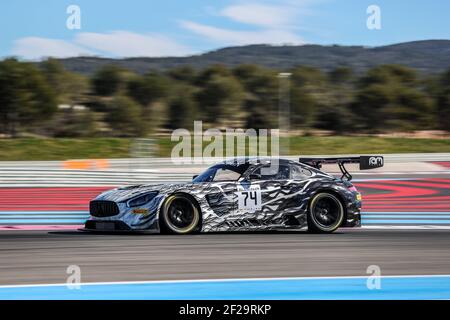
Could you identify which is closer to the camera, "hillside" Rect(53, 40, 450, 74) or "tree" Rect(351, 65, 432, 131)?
"tree" Rect(351, 65, 432, 131)

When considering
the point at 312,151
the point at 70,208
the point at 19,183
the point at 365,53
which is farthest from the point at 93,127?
the point at 365,53

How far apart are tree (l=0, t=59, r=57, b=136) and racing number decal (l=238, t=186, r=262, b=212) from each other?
43736mm

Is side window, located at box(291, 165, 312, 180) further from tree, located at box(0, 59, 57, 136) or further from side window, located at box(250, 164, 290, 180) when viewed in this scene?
tree, located at box(0, 59, 57, 136)

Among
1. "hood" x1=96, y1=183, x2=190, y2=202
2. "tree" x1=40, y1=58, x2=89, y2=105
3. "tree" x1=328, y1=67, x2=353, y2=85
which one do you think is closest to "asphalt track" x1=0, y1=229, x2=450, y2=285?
"hood" x1=96, y1=183, x2=190, y2=202

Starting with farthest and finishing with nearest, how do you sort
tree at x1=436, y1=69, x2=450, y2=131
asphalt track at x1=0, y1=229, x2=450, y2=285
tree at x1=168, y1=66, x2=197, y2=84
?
tree at x1=168, y1=66, x2=197, y2=84
tree at x1=436, y1=69, x2=450, y2=131
asphalt track at x1=0, y1=229, x2=450, y2=285

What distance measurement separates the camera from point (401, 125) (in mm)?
62375

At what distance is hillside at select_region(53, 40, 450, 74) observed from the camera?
13238 cm

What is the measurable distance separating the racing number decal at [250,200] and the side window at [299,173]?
0.69 metres

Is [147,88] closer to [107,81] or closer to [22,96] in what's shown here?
[107,81]

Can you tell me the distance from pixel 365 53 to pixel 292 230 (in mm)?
135780

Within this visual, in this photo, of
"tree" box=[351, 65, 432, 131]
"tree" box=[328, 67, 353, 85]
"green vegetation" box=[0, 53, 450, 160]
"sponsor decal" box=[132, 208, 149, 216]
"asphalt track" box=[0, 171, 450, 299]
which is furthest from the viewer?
"tree" box=[328, 67, 353, 85]

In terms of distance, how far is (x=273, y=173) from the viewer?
1105 centimetres

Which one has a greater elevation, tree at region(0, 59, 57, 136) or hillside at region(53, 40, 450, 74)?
hillside at region(53, 40, 450, 74)

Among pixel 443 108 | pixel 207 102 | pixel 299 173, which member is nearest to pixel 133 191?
pixel 299 173
